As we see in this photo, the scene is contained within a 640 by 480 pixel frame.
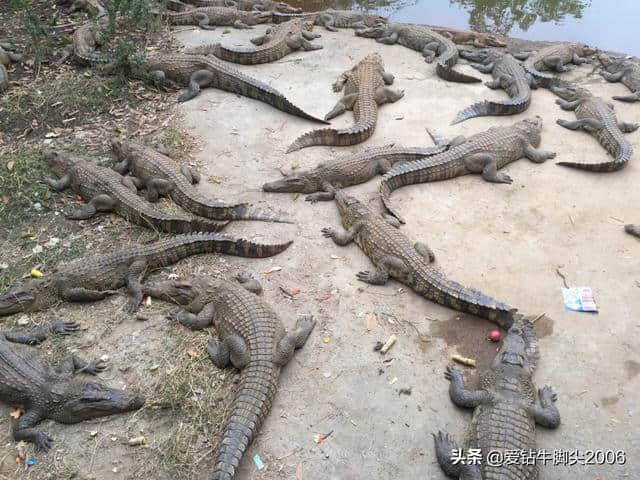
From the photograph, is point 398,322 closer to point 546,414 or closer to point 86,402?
point 546,414

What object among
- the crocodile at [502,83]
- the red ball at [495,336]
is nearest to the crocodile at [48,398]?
the red ball at [495,336]

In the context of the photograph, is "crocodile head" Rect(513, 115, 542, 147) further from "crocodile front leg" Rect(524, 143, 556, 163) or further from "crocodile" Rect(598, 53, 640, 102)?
"crocodile" Rect(598, 53, 640, 102)

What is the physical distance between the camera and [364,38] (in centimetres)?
1041

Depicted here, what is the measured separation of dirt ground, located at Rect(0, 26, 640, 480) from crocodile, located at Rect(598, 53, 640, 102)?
56.2 inches

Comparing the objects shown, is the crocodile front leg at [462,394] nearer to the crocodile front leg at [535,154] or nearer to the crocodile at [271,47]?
the crocodile front leg at [535,154]

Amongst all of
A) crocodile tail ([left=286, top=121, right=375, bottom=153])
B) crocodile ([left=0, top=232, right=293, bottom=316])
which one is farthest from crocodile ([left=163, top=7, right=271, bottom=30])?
crocodile ([left=0, top=232, right=293, bottom=316])

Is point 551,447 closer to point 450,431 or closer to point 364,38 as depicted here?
point 450,431

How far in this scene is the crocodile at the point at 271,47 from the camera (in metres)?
8.98

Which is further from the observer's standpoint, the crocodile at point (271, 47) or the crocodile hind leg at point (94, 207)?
the crocodile at point (271, 47)

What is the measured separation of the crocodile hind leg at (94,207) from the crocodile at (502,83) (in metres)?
4.85

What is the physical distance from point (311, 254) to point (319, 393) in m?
1.67

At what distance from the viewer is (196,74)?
8.08 m

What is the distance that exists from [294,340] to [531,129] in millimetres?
4693

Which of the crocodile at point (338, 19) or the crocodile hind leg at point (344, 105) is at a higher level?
the crocodile at point (338, 19)
